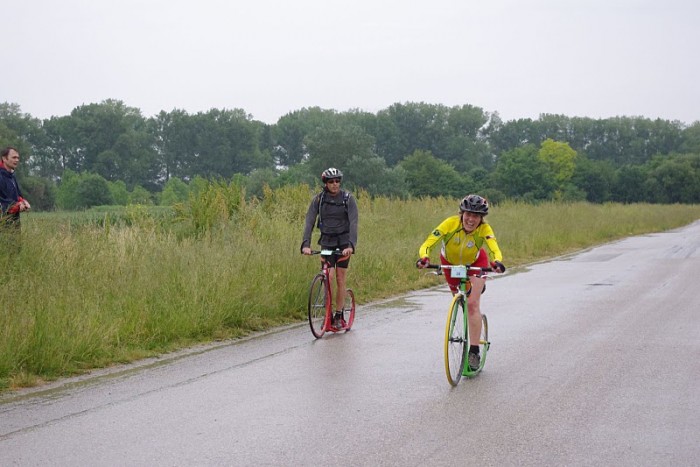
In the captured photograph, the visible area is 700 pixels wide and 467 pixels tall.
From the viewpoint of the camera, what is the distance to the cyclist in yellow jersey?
8.48 m

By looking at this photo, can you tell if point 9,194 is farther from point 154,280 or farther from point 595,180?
point 595,180

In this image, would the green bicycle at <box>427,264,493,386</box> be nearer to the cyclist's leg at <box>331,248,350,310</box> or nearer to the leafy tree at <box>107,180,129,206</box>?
the cyclist's leg at <box>331,248,350,310</box>

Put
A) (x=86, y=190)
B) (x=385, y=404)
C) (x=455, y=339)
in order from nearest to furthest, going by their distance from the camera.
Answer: (x=385, y=404), (x=455, y=339), (x=86, y=190)

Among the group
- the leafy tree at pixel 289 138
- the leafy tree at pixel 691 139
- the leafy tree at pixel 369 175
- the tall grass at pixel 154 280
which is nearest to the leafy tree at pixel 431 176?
the leafy tree at pixel 289 138

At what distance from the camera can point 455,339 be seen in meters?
8.30

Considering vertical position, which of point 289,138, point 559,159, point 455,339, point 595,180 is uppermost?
point 289,138

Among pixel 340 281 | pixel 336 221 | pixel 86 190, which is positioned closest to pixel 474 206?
pixel 336 221

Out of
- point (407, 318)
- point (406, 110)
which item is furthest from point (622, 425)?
point (406, 110)

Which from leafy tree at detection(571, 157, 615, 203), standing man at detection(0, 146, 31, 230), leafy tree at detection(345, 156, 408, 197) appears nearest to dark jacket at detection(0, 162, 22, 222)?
standing man at detection(0, 146, 31, 230)

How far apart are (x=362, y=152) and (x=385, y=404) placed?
68.2 metres

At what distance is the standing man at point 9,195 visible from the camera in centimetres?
1152

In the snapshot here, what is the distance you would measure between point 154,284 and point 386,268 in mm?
7213

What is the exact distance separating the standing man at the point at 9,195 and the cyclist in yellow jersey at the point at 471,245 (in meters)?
5.68

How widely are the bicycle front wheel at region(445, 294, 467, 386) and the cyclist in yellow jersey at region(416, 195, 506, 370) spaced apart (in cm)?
17
